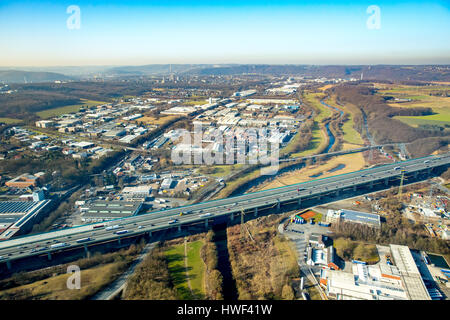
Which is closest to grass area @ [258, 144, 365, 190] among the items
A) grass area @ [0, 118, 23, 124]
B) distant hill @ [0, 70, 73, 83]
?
grass area @ [0, 118, 23, 124]

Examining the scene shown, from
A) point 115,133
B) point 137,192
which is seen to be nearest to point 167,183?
point 137,192

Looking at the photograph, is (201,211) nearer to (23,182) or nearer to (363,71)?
(23,182)

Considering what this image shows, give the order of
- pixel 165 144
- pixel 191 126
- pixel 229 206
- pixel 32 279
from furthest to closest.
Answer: pixel 191 126 → pixel 165 144 → pixel 229 206 → pixel 32 279

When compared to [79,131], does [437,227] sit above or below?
below

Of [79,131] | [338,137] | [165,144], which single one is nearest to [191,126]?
[165,144]

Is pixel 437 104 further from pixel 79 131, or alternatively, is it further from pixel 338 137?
pixel 79 131

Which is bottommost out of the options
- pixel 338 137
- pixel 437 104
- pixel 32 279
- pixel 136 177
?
pixel 32 279

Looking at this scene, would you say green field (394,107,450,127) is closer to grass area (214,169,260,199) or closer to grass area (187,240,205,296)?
grass area (214,169,260,199)
